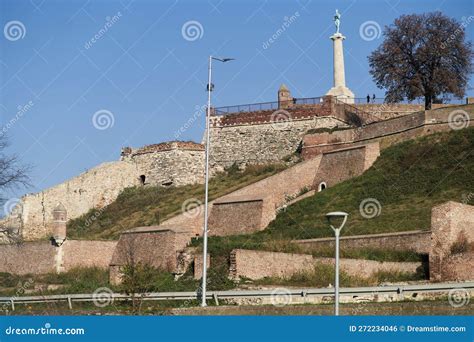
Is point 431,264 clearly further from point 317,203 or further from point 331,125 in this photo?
point 331,125

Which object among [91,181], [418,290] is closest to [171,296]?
[418,290]

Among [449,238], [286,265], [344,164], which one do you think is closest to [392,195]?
[344,164]

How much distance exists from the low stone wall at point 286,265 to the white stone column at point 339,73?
996 inches

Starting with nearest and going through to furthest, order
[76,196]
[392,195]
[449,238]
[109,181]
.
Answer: [449,238]
[392,195]
[76,196]
[109,181]

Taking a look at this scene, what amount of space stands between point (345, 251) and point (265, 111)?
2381cm

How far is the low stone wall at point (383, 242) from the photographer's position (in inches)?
1409

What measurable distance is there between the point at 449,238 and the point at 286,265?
233 inches

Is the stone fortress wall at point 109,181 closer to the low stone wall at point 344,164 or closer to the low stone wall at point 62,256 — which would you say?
the low stone wall at point 62,256

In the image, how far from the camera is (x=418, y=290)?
1144 inches

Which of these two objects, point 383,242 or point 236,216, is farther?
point 236,216

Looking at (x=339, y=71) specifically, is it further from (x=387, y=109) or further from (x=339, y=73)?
(x=387, y=109)

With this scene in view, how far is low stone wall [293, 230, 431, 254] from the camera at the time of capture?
3578 centimetres

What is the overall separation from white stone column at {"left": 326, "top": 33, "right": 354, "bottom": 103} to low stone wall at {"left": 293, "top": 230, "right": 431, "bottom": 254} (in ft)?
74.3

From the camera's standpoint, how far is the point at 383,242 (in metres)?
37.1
